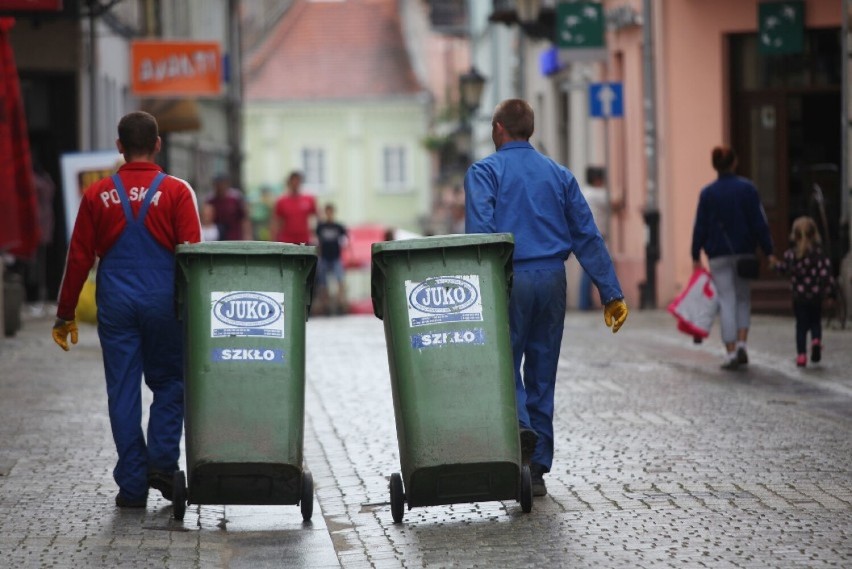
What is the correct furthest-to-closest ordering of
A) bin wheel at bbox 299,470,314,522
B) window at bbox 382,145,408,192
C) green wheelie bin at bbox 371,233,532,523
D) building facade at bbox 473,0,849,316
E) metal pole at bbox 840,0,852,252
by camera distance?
window at bbox 382,145,408,192 < building facade at bbox 473,0,849,316 < metal pole at bbox 840,0,852,252 < bin wheel at bbox 299,470,314,522 < green wheelie bin at bbox 371,233,532,523

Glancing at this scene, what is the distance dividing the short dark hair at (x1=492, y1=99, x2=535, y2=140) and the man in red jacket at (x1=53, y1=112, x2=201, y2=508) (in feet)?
4.78

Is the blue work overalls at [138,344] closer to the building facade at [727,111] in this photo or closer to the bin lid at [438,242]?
the bin lid at [438,242]

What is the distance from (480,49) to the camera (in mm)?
53719

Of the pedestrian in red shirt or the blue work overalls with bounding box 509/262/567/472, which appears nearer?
the blue work overalls with bounding box 509/262/567/472

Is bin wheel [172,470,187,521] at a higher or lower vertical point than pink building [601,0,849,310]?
lower

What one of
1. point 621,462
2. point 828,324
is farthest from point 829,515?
point 828,324

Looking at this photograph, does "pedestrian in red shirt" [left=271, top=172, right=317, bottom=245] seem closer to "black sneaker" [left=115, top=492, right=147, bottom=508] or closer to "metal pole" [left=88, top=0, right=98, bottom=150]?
"metal pole" [left=88, top=0, right=98, bottom=150]

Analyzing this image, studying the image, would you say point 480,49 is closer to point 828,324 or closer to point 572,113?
point 572,113

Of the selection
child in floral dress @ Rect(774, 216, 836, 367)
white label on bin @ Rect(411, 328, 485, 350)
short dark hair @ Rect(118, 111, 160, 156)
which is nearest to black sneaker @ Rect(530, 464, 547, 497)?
white label on bin @ Rect(411, 328, 485, 350)

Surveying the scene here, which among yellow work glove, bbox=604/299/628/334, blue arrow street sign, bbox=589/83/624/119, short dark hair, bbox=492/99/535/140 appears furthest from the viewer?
blue arrow street sign, bbox=589/83/624/119

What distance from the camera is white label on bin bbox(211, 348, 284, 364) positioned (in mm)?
8320

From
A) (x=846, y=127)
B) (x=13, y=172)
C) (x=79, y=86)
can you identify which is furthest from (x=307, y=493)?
(x=79, y=86)

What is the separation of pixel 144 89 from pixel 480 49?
26.4 m

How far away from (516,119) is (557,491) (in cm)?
169
